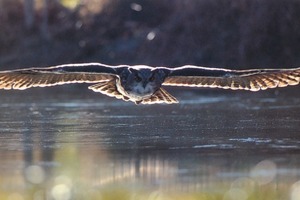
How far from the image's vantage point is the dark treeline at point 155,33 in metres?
30.3

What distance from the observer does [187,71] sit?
554 inches

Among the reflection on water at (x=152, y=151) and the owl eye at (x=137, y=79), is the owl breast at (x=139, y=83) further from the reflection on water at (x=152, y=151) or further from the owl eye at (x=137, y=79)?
the reflection on water at (x=152, y=151)

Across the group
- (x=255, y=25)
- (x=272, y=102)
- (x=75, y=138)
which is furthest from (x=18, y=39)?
(x=75, y=138)

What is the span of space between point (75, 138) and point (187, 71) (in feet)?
7.25

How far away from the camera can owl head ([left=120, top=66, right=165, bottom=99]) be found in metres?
13.9

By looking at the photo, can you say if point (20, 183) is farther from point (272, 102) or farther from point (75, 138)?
A: point (272, 102)

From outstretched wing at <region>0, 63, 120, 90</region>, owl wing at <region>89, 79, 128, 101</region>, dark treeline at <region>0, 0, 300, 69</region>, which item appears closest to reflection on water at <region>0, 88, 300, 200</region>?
owl wing at <region>89, 79, 128, 101</region>

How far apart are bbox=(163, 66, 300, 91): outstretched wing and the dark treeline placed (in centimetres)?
1465

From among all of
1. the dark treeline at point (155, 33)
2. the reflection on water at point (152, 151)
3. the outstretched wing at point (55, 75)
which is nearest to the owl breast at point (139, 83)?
the outstretched wing at point (55, 75)

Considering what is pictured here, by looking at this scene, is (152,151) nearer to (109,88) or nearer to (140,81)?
(140,81)

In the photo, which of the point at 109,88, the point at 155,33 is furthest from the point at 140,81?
the point at 155,33

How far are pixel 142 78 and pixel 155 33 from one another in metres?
19.5

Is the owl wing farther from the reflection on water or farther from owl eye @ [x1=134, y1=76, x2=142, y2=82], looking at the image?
the reflection on water

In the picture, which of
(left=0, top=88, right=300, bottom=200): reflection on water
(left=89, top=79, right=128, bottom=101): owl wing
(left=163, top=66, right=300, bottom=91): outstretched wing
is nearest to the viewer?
(left=0, top=88, right=300, bottom=200): reflection on water
